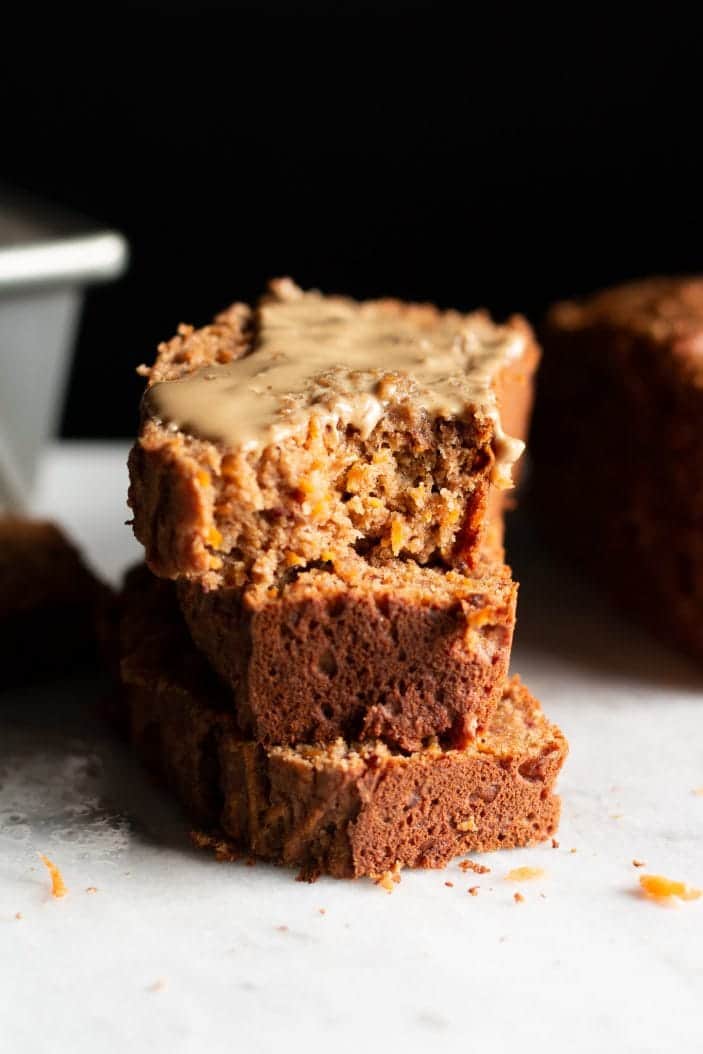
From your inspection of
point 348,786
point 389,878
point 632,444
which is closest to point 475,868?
point 389,878

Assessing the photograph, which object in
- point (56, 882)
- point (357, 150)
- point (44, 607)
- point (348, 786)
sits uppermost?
point (357, 150)

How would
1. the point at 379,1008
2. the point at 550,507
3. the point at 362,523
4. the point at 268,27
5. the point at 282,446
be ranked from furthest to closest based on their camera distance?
the point at 268,27
the point at 550,507
the point at 362,523
the point at 282,446
the point at 379,1008

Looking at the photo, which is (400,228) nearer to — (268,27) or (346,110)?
(346,110)

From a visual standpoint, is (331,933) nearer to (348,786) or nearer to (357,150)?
(348,786)

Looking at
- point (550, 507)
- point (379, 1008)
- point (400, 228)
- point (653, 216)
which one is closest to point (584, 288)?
point (653, 216)

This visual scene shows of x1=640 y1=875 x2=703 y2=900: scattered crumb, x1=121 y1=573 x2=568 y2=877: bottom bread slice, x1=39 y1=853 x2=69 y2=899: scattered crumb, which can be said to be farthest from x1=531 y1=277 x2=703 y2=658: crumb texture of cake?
x1=39 y1=853 x2=69 y2=899: scattered crumb

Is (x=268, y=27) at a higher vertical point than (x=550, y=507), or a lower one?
higher
